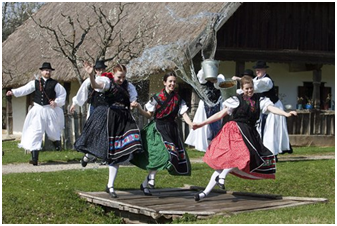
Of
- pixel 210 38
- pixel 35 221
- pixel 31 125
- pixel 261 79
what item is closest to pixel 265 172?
pixel 35 221

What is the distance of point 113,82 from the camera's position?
9.39 m

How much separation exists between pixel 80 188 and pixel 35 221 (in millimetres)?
1505

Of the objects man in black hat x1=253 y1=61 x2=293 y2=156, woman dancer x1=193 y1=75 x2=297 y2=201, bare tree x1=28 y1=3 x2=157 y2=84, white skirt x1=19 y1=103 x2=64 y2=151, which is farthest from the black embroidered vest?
bare tree x1=28 y1=3 x2=157 y2=84

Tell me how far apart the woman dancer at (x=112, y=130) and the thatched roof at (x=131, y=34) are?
320 inches

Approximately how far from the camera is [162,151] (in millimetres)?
9258

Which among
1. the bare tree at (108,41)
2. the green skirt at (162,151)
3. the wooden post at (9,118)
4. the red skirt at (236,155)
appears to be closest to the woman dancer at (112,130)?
the green skirt at (162,151)

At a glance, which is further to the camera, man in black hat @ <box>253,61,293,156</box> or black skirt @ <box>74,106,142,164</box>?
man in black hat @ <box>253,61,293,156</box>

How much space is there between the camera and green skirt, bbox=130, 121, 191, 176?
922cm

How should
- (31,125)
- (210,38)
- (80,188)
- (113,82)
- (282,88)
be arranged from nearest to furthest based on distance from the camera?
(113,82), (80,188), (31,125), (210,38), (282,88)

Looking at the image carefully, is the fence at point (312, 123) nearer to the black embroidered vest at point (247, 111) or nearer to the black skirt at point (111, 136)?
the black embroidered vest at point (247, 111)

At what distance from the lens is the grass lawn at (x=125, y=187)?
8.19m

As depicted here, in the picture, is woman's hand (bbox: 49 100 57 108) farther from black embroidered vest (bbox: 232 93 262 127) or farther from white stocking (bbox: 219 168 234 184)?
white stocking (bbox: 219 168 234 184)

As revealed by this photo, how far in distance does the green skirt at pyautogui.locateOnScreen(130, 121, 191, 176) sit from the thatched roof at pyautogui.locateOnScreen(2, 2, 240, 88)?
8.16 meters

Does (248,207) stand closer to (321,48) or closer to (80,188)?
(80,188)
